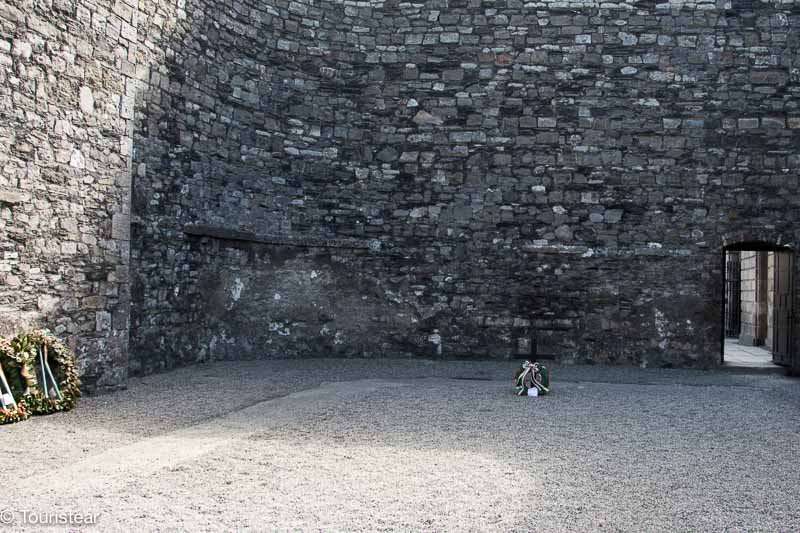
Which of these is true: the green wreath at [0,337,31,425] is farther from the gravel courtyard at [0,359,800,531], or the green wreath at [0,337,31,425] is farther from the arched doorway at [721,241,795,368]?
the arched doorway at [721,241,795,368]

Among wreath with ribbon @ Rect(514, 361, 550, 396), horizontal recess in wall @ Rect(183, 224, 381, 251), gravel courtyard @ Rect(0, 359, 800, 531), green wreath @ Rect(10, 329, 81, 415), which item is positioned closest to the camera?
gravel courtyard @ Rect(0, 359, 800, 531)

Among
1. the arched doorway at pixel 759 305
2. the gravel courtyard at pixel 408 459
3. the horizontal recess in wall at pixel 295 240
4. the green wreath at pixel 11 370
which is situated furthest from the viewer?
the arched doorway at pixel 759 305

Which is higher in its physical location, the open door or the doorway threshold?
the open door

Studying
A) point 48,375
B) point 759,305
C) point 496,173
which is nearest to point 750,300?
point 759,305

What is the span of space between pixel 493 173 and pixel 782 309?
4.64m

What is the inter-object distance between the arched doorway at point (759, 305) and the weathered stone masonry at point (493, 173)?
2.46 ft

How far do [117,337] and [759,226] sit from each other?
27.4ft

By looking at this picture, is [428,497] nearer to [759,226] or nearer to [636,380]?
[636,380]

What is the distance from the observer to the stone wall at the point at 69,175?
5742mm

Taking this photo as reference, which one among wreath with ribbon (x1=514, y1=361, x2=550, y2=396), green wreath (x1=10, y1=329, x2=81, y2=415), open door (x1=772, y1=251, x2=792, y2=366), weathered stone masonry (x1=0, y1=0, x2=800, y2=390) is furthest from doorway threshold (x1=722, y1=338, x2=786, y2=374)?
green wreath (x1=10, y1=329, x2=81, y2=415)

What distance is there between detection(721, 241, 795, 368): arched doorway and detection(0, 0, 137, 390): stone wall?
7827 millimetres

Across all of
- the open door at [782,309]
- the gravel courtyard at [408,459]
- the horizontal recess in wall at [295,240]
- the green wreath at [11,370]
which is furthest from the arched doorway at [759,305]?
the green wreath at [11,370]

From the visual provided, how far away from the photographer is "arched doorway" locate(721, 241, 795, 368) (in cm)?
958

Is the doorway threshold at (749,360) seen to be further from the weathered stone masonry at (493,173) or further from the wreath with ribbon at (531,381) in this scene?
the wreath with ribbon at (531,381)
